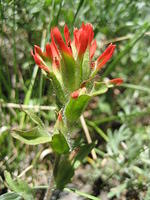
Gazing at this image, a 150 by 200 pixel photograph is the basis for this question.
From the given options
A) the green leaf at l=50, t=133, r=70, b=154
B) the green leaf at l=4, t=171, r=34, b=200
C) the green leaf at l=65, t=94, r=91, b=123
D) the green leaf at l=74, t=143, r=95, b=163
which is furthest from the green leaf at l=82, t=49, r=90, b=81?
the green leaf at l=4, t=171, r=34, b=200

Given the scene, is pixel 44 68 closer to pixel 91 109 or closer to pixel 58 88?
pixel 58 88

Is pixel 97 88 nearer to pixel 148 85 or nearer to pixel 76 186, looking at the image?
pixel 76 186

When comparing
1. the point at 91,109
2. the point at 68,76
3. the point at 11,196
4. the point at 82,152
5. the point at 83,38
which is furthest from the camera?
the point at 91,109

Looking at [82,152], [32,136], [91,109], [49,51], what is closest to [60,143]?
[32,136]

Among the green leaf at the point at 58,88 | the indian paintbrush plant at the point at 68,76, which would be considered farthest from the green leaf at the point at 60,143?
the green leaf at the point at 58,88

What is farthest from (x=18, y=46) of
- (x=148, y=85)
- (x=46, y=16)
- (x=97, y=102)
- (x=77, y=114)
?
(x=77, y=114)

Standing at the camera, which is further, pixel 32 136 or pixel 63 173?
pixel 63 173

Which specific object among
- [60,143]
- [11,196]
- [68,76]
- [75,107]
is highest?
[68,76]
